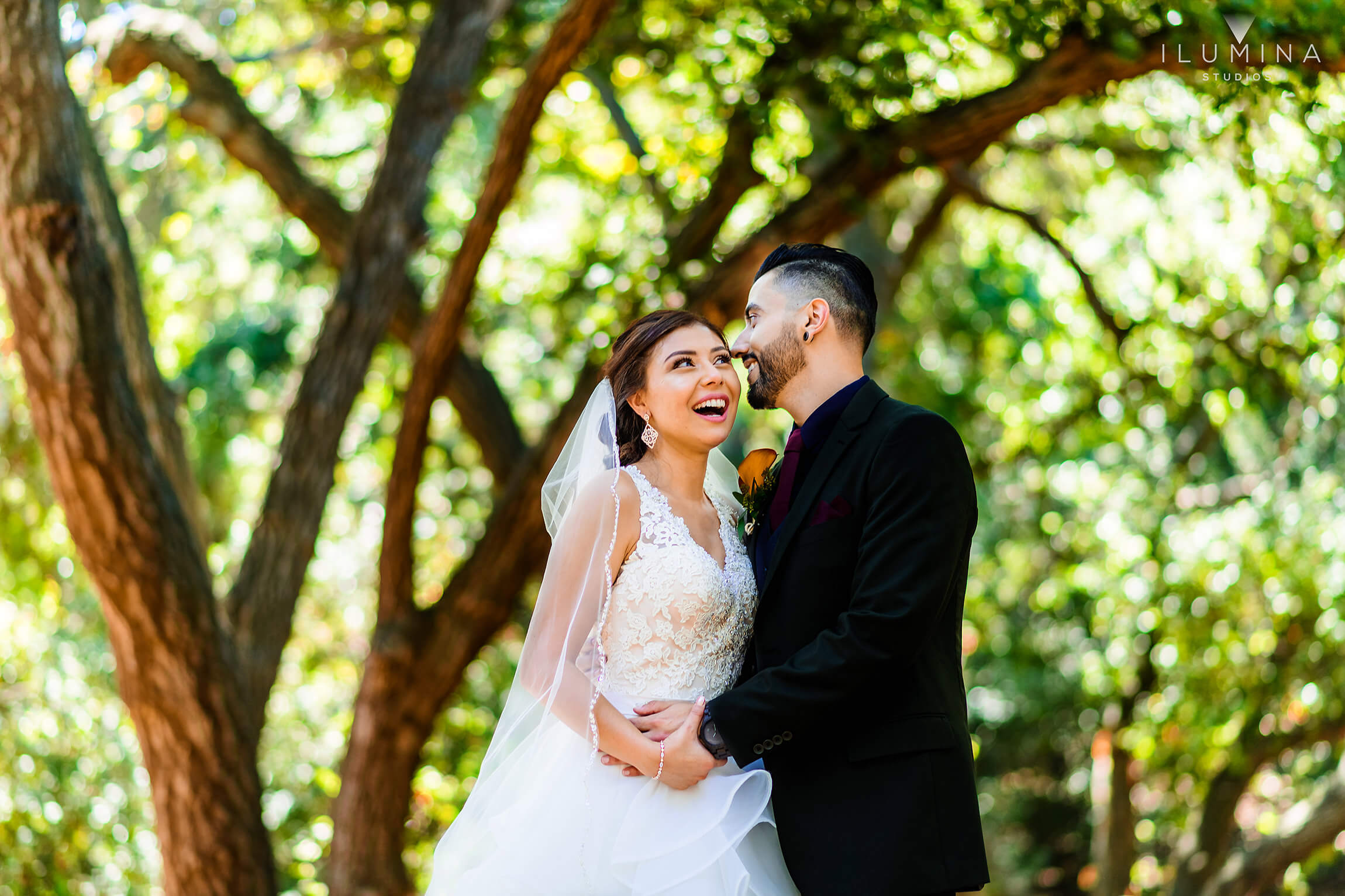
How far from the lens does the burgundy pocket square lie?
260 centimetres

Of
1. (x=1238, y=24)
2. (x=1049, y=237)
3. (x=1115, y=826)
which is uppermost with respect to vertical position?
(x=1238, y=24)

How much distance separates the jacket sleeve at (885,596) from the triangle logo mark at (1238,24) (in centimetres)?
263

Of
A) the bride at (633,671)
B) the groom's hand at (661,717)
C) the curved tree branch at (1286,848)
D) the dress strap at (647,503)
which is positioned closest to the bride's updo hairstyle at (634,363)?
the bride at (633,671)

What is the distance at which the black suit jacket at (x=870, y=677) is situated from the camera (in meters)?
2.42

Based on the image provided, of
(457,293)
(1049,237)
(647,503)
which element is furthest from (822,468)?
(1049,237)

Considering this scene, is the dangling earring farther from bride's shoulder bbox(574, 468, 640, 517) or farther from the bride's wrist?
the bride's wrist

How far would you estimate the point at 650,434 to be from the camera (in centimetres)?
296

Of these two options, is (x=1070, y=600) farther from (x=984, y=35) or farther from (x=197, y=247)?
(x=197, y=247)

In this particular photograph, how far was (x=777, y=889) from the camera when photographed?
2531mm

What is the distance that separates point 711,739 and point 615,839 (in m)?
0.30

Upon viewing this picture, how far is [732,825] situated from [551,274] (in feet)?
13.8

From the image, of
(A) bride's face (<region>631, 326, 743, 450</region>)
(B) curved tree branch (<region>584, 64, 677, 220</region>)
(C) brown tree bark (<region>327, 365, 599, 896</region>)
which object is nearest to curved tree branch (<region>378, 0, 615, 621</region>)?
(C) brown tree bark (<region>327, 365, 599, 896</region>)

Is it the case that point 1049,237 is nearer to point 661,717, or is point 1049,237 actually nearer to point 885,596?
point 885,596

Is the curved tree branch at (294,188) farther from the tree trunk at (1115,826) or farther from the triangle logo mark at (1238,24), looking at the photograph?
the tree trunk at (1115,826)
